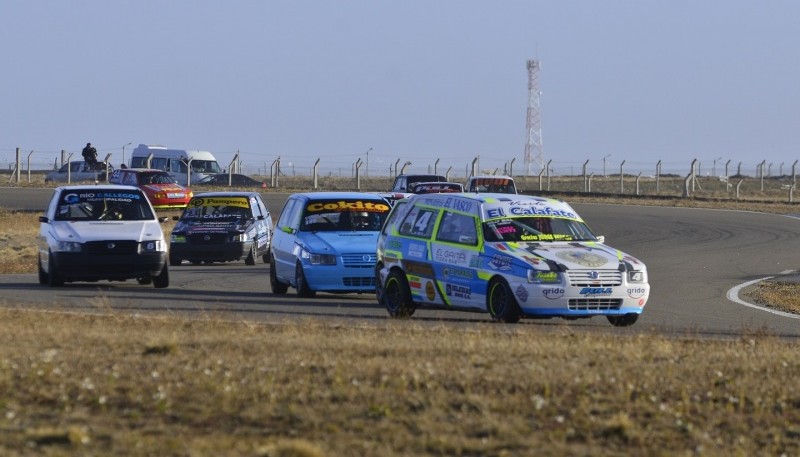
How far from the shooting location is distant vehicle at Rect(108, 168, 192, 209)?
4556cm


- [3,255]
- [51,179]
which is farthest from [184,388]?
[51,179]

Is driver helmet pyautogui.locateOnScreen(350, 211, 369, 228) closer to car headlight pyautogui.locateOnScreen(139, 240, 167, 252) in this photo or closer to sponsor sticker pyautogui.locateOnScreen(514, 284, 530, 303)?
car headlight pyautogui.locateOnScreen(139, 240, 167, 252)

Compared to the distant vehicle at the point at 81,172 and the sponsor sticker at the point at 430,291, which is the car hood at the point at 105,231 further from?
the distant vehicle at the point at 81,172

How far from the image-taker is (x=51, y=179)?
6369cm

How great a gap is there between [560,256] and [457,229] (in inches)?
60.1

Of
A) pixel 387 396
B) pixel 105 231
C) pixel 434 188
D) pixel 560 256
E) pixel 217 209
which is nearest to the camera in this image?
pixel 387 396

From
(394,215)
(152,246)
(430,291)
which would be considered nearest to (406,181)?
(152,246)

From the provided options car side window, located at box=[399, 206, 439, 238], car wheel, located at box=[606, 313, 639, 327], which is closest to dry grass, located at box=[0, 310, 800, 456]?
car wheel, located at box=[606, 313, 639, 327]

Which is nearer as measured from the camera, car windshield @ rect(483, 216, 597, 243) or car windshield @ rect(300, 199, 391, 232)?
car windshield @ rect(483, 216, 597, 243)

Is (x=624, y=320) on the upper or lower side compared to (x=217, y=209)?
lower

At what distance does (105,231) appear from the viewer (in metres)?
20.8

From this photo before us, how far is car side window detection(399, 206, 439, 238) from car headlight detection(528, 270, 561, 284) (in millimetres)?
2032

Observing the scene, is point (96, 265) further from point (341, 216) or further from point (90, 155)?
point (90, 155)

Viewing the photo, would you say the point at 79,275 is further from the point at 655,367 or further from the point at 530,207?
the point at 655,367
